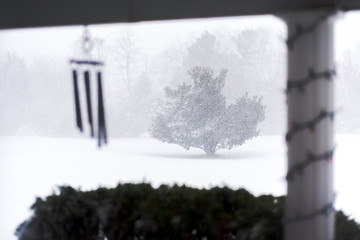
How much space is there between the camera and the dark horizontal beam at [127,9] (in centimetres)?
173

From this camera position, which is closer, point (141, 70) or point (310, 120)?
point (310, 120)

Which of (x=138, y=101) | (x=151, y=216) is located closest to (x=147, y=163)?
(x=138, y=101)

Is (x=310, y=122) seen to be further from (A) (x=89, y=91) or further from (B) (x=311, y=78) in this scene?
(A) (x=89, y=91)

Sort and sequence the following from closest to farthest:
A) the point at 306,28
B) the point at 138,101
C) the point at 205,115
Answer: the point at 306,28
the point at 205,115
the point at 138,101

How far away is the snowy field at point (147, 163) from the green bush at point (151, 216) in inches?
401

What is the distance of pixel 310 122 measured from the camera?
5.65 ft

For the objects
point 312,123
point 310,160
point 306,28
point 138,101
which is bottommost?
point 310,160

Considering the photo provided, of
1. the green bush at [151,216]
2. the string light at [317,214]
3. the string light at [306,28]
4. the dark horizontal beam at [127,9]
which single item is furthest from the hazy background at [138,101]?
the string light at [306,28]

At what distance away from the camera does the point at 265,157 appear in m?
14.1

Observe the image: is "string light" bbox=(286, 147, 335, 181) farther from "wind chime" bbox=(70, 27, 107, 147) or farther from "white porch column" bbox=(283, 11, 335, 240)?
"wind chime" bbox=(70, 27, 107, 147)

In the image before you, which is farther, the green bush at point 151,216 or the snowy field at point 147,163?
the snowy field at point 147,163

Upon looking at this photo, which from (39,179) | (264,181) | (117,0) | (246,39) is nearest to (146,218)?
(117,0)

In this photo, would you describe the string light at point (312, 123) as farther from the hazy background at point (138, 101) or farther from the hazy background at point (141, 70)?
the hazy background at point (141, 70)

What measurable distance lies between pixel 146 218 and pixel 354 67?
13.2 meters
